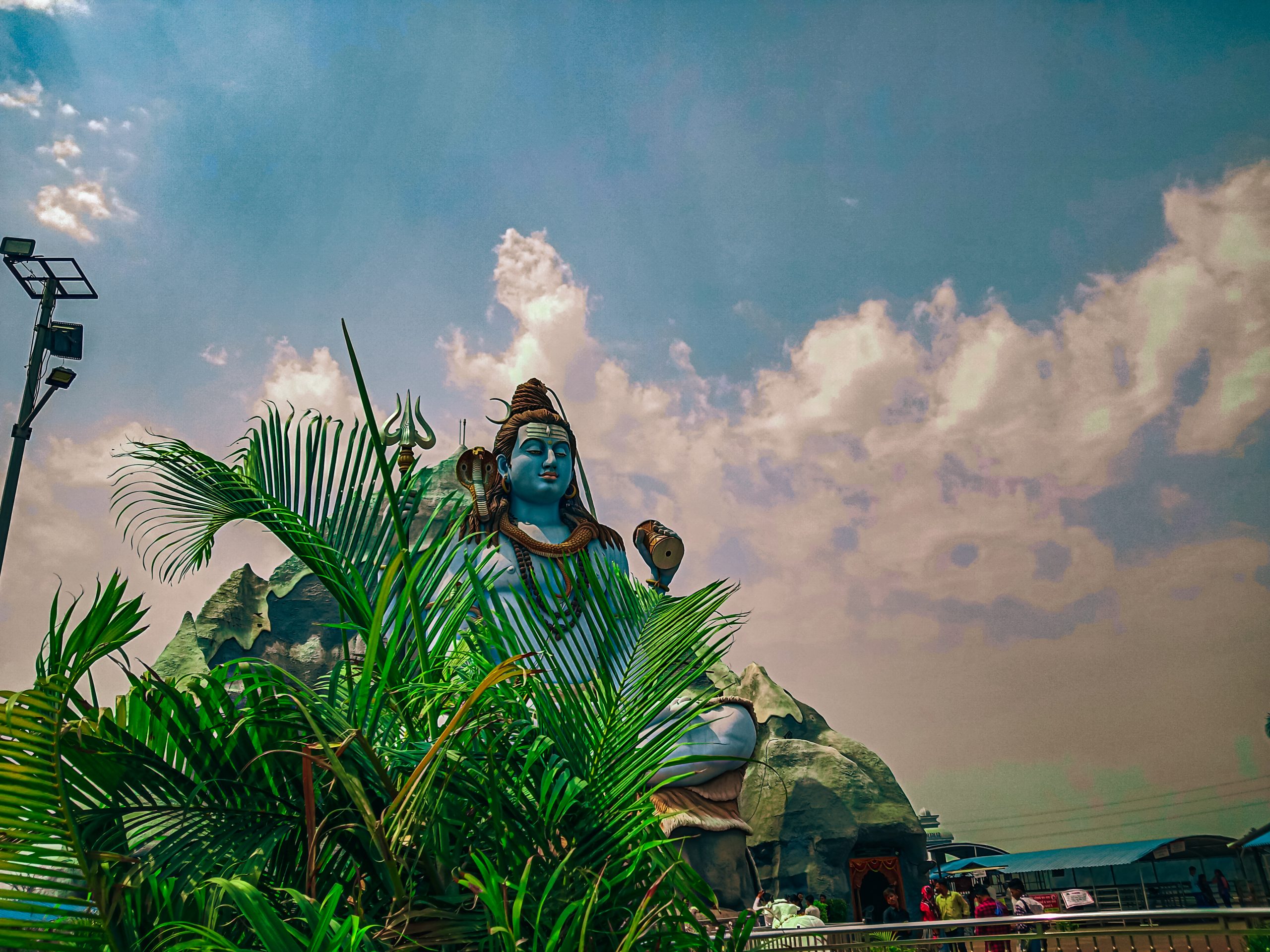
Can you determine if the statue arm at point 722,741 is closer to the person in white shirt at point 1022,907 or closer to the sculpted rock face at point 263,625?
the person in white shirt at point 1022,907

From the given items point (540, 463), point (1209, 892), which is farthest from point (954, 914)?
point (1209, 892)

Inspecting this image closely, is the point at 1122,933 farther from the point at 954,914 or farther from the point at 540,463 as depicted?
the point at 954,914

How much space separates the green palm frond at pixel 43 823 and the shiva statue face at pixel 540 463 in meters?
5.24

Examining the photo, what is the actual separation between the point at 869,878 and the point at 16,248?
1863 cm

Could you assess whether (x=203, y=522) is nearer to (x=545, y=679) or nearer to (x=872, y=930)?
(x=545, y=679)

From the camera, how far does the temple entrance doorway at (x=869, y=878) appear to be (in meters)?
18.1

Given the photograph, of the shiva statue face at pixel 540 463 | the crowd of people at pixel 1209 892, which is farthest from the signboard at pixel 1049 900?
the shiva statue face at pixel 540 463

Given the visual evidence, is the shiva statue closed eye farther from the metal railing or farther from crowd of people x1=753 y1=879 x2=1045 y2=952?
crowd of people x1=753 y1=879 x2=1045 y2=952

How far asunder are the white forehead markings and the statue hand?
1.03 m

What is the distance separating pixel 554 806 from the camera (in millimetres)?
1528

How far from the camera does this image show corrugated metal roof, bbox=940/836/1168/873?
19.6 m

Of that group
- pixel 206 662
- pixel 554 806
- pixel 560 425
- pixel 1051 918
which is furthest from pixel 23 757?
pixel 206 662

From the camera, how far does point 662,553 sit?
674 centimetres

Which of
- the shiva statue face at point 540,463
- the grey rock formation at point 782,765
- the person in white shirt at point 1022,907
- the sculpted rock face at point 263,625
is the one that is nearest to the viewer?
the shiva statue face at point 540,463
